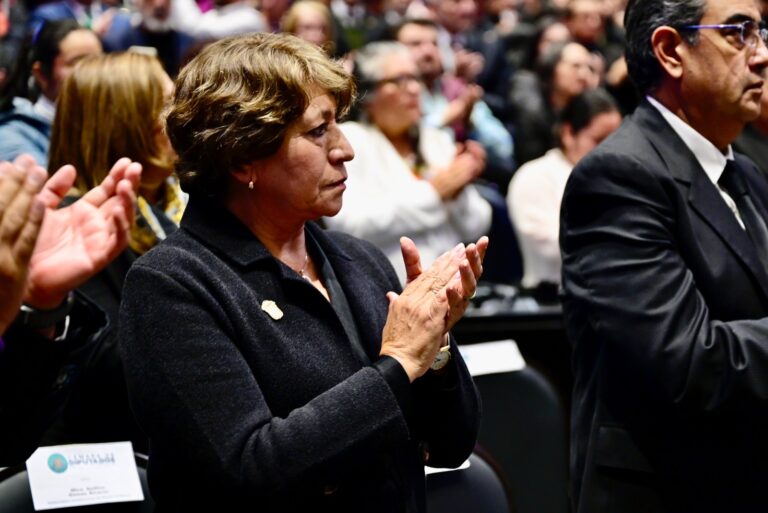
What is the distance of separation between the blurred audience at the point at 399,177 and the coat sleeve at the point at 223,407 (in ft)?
8.72

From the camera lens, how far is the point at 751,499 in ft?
8.55

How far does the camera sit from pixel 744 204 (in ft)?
9.37

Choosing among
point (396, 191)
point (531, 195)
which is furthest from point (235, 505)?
point (531, 195)

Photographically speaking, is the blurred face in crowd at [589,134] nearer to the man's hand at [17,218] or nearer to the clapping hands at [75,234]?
the clapping hands at [75,234]

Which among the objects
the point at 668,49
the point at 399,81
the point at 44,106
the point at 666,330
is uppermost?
the point at 668,49

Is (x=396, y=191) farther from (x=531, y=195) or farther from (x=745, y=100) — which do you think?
(x=745, y=100)

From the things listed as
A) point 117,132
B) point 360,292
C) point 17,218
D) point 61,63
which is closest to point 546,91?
point 61,63

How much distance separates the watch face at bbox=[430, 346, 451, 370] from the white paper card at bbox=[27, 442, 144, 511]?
79 centimetres

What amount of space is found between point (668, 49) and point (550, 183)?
297cm

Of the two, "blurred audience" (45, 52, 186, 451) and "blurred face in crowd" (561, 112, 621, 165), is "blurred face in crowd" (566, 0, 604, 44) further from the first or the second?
"blurred audience" (45, 52, 186, 451)

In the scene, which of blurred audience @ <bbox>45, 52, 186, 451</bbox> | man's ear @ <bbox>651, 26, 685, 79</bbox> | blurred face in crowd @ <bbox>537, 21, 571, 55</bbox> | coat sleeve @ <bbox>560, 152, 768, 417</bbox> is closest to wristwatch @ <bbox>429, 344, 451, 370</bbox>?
coat sleeve @ <bbox>560, 152, 768, 417</bbox>

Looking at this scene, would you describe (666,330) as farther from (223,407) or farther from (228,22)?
(228,22)

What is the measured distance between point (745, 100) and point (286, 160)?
116cm

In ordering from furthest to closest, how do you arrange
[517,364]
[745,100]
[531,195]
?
[531,195] → [517,364] → [745,100]
